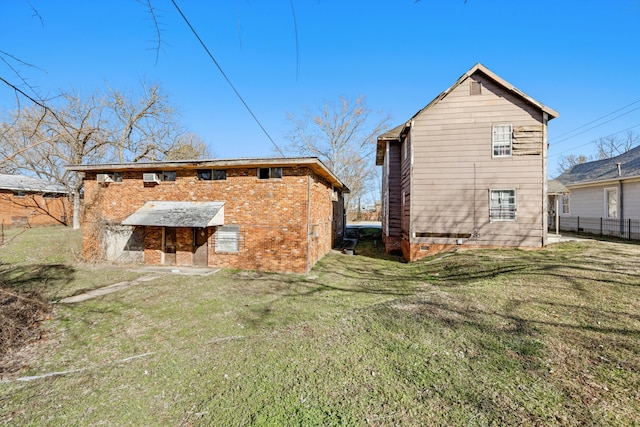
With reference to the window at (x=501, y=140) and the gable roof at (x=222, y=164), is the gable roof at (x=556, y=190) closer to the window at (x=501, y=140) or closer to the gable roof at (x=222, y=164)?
the window at (x=501, y=140)

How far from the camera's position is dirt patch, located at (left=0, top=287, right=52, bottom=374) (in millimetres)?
4539

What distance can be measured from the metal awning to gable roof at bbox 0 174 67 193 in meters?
20.0

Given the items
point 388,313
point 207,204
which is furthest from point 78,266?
point 388,313

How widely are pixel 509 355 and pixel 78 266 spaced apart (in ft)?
48.0

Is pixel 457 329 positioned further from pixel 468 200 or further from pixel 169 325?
pixel 468 200

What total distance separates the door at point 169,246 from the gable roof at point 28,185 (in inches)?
816

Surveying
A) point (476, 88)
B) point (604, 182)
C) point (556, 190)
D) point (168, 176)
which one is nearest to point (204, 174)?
point (168, 176)

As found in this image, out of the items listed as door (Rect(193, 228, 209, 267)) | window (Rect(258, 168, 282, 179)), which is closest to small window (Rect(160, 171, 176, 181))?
door (Rect(193, 228, 209, 267))

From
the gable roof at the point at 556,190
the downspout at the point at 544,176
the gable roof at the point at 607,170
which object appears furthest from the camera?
the gable roof at the point at 607,170

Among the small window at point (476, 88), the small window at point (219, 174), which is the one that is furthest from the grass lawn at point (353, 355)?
the small window at point (476, 88)

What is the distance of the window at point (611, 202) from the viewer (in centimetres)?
1546

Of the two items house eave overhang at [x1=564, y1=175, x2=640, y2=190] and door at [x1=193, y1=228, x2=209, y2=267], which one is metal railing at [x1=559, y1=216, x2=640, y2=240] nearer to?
house eave overhang at [x1=564, y1=175, x2=640, y2=190]

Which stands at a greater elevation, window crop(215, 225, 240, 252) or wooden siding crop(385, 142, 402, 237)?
wooden siding crop(385, 142, 402, 237)

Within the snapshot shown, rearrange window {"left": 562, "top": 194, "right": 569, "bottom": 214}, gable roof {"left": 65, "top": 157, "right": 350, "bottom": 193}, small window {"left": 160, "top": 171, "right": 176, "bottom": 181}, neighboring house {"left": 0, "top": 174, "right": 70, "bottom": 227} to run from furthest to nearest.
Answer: neighboring house {"left": 0, "top": 174, "right": 70, "bottom": 227}
window {"left": 562, "top": 194, "right": 569, "bottom": 214}
small window {"left": 160, "top": 171, "right": 176, "bottom": 181}
gable roof {"left": 65, "top": 157, "right": 350, "bottom": 193}
